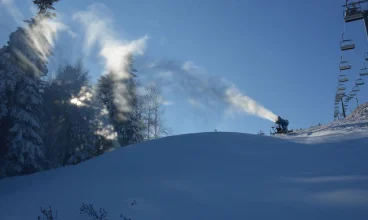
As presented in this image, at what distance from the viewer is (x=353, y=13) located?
13516 mm

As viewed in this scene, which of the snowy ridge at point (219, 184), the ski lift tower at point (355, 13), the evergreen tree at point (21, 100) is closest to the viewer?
the snowy ridge at point (219, 184)

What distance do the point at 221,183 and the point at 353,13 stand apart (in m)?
12.8

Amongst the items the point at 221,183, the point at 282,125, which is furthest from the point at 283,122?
the point at 221,183

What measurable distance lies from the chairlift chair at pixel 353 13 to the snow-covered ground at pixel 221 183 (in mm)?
7090

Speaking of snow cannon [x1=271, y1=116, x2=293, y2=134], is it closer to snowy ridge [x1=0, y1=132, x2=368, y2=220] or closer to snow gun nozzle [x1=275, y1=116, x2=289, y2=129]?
snow gun nozzle [x1=275, y1=116, x2=289, y2=129]

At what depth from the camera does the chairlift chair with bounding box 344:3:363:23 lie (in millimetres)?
13327

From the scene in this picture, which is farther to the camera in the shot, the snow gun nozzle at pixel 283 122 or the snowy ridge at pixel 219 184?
the snow gun nozzle at pixel 283 122

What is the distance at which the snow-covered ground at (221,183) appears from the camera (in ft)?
16.6

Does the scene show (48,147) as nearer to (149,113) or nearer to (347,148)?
(149,113)

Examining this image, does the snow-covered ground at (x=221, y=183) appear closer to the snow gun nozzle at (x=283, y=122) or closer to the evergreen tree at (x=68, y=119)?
the snow gun nozzle at (x=283, y=122)

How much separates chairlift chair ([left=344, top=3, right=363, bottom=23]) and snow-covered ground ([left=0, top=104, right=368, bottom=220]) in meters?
7.09

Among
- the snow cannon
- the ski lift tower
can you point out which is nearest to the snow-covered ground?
the ski lift tower

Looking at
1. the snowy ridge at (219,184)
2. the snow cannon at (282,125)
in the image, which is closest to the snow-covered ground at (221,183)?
the snowy ridge at (219,184)

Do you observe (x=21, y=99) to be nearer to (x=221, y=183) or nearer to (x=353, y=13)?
(x=221, y=183)
